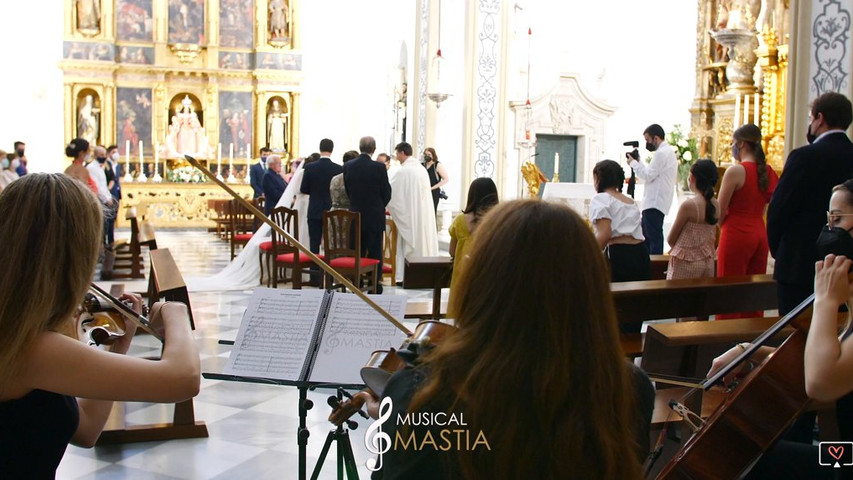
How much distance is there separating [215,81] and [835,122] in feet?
54.8

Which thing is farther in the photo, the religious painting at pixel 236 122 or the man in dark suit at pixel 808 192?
the religious painting at pixel 236 122

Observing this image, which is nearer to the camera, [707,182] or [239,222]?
[707,182]

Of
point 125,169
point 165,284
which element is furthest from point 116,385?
point 125,169

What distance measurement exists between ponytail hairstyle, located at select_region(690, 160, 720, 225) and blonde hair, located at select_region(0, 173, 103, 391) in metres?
3.89

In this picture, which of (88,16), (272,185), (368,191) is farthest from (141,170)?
(368,191)

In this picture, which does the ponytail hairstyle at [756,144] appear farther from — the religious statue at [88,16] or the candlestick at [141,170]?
the religious statue at [88,16]

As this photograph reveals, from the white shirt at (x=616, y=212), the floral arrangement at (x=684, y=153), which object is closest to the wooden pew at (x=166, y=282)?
the white shirt at (x=616, y=212)

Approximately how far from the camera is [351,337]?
2.49 metres

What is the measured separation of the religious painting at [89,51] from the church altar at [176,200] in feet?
10.1

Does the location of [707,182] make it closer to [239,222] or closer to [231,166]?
[239,222]

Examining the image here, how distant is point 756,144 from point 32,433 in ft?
14.1

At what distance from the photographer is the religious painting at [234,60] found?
1895cm

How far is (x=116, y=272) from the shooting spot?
9844 mm

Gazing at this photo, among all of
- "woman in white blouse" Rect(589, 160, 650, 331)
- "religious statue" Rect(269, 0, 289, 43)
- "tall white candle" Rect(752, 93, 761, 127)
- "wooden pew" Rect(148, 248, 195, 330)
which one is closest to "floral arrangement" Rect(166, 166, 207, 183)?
"religious statue" Rect(269, 0, 289, 43)
